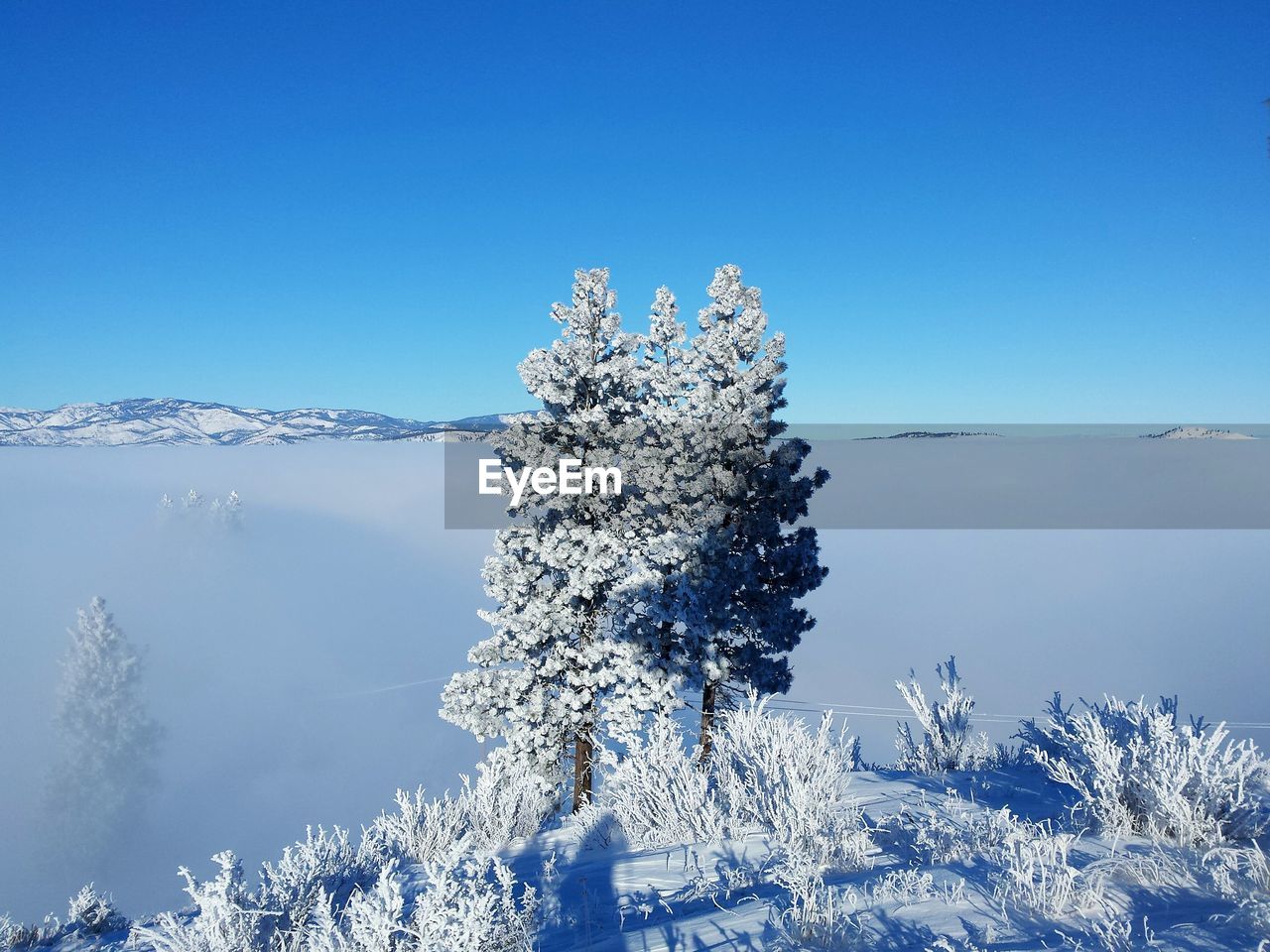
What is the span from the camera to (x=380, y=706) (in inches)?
1318

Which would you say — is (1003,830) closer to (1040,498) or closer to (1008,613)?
(1008,613)

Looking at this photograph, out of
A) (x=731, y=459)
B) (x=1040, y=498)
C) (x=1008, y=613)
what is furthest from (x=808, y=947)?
(x=1040, y=498)

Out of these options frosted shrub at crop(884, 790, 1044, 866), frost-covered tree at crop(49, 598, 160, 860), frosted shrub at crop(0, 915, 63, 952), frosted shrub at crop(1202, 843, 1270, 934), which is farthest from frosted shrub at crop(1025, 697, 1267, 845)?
frost-covered tree at crop(49, 598, 160, 860)

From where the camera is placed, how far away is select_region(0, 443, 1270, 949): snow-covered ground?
776 inches

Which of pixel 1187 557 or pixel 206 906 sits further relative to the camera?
pixel 1187 557

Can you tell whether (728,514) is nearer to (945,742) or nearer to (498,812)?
(945,742)

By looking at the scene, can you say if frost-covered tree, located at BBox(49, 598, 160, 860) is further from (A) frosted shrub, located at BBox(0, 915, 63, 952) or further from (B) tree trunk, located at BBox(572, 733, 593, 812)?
(A) frosted shrub, located at BBox(0, 915, 63, 952)

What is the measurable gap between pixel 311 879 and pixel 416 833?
205 cm

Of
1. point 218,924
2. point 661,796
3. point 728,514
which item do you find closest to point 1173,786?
point 661,796

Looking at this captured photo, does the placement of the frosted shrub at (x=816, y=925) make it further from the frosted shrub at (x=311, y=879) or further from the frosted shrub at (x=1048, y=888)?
the frosted shrub at (x=311, y=879)

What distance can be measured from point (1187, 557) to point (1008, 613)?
21.8 meters

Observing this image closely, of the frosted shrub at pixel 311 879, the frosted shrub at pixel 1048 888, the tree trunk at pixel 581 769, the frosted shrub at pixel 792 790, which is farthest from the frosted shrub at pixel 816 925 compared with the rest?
the tree trunk at pixel 581 769

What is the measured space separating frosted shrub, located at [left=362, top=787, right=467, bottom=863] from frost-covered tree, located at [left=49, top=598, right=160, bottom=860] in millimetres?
28952

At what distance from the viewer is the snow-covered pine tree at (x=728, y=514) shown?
38.7 feet
